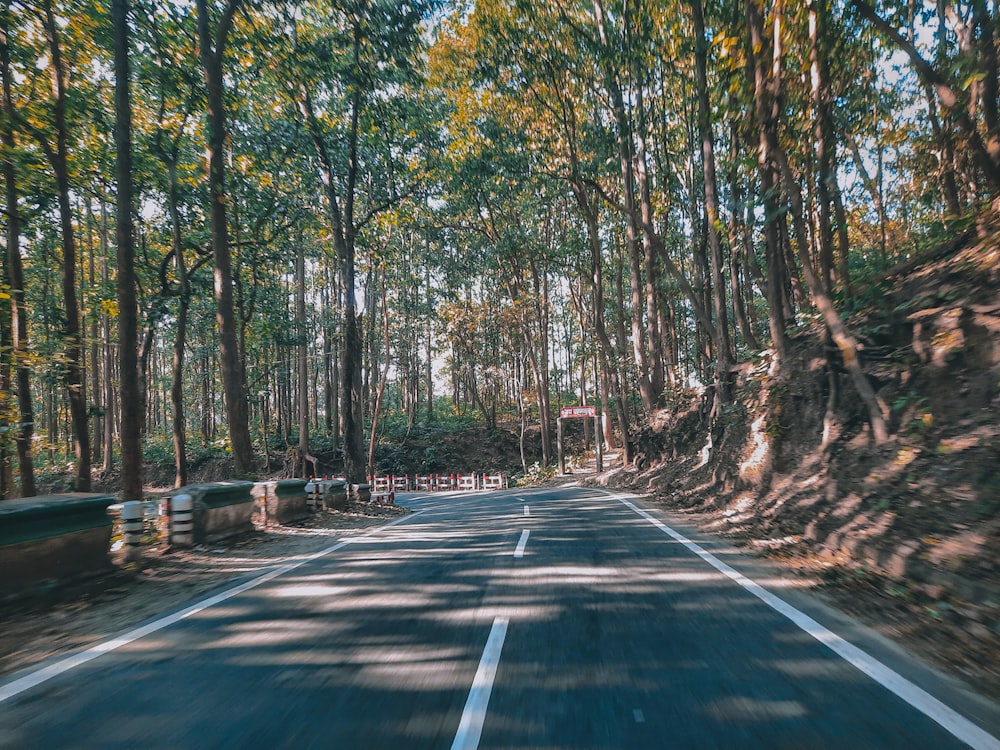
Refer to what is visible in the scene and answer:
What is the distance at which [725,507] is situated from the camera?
1262cm

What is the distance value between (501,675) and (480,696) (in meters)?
0.36

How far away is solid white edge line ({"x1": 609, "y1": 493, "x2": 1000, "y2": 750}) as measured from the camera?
3.03m

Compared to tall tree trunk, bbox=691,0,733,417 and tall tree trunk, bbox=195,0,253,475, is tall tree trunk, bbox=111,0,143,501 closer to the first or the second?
tall tree trunk, bbox=195,0,253,475

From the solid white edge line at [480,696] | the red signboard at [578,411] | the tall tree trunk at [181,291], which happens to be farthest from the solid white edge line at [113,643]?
the red signboard at [578,411]

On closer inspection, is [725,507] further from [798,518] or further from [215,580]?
[215,580]

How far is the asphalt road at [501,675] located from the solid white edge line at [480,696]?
1 cm

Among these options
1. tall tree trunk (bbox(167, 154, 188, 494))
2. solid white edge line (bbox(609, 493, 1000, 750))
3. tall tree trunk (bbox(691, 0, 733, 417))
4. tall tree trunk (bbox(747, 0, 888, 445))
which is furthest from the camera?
tall tree trunk (bbox(167, 154, 188, 494))

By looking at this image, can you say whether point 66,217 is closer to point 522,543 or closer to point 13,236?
point 13,236

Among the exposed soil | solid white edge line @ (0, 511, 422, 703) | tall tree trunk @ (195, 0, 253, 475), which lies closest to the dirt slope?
the exposed soil

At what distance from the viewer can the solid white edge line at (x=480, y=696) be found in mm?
3084

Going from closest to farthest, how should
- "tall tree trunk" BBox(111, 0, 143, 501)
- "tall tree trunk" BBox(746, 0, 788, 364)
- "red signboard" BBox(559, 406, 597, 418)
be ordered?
1. "tall tree trunk" BBox(746, 0, 788, 364)
2. "tall tree trunk" BBox(111, 0, 143, 501)
3. "red signboard" BBox(559, 406, 597, 418)

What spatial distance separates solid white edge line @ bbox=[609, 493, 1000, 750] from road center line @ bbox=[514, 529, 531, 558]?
2.77 meters

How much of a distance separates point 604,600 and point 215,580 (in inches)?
186

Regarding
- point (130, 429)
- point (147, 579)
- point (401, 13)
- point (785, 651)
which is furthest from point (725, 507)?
point (401, 13)
